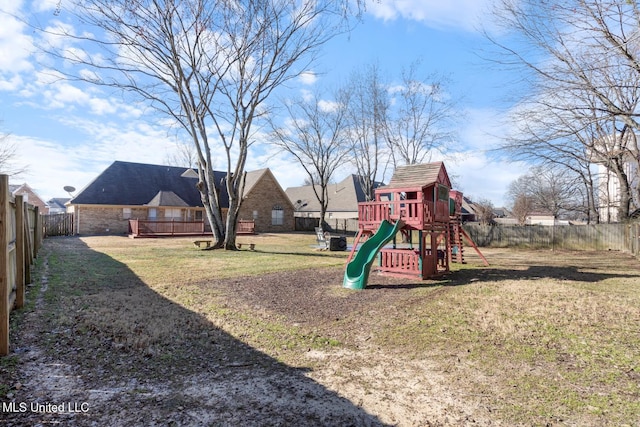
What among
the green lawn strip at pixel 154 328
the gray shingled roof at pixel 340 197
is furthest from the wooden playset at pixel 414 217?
the gray shingled roof at pixel 340 197

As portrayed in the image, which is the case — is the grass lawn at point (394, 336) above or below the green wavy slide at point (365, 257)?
below

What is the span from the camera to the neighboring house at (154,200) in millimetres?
28188

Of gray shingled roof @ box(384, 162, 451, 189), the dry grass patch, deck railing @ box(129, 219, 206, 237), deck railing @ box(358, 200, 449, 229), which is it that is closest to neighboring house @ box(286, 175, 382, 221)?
deck railing @ box(129, 219, 206, 237)

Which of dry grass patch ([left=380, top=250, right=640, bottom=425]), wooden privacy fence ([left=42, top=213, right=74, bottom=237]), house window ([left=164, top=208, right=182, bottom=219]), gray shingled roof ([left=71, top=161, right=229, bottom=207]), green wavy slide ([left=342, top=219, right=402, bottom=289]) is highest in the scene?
gray shingled roof ([left=71, top=161, right=229, bottom=207])

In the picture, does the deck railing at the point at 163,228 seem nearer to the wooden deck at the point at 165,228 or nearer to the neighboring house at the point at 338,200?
the wooden deck at the point at 165,228

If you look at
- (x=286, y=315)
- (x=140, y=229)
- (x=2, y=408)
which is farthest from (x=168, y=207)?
(x=2, y=408)

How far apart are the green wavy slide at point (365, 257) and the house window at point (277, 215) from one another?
2871cm

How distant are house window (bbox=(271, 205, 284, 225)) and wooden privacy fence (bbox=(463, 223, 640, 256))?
20484mm

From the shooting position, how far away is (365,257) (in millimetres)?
9773

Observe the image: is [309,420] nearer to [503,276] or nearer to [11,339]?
[11,339]

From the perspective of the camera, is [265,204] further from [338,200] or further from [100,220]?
[100,220]

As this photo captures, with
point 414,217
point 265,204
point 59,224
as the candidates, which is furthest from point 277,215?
point 414,217

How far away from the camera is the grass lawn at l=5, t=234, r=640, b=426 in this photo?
3430 millimetres

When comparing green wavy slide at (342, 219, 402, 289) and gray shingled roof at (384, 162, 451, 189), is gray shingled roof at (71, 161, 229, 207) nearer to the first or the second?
gray shingled roof at (384, 162, 451, 189)
